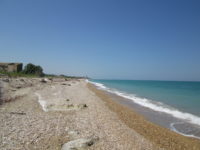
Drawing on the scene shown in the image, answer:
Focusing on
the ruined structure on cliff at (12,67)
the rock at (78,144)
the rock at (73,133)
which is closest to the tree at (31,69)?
the ruined structure on cliff at (12,67)

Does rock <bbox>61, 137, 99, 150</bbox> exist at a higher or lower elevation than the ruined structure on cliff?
lower

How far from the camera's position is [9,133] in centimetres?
519

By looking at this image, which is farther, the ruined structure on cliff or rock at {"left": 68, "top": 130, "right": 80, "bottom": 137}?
the ruined structure on cliff

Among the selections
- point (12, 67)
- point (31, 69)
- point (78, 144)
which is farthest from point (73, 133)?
point (12, 67)

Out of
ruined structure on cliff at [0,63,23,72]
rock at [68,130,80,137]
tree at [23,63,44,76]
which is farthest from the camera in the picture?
tree at [23,63,44,76]

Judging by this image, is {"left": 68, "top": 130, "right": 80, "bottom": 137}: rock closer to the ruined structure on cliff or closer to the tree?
the tree

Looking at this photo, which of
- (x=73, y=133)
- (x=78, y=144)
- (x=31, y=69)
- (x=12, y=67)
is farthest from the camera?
(x=31, y=69)

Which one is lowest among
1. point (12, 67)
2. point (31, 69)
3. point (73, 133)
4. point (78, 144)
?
point (73, 133)

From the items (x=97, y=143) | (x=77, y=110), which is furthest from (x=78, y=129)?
(x=77, y=110)

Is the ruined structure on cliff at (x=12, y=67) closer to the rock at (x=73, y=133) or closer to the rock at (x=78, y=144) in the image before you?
the rock at (x=73, y=133)

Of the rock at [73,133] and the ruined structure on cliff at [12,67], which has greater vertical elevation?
the ruined structure on cliff at [12,67]

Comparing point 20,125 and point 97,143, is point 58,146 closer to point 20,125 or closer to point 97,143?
point 97,143

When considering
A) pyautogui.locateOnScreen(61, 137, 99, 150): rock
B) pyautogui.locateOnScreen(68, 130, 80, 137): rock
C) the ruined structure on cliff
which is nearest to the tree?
the ruined structure on cliff

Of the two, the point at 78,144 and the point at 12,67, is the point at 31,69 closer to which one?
the point at 12,67
